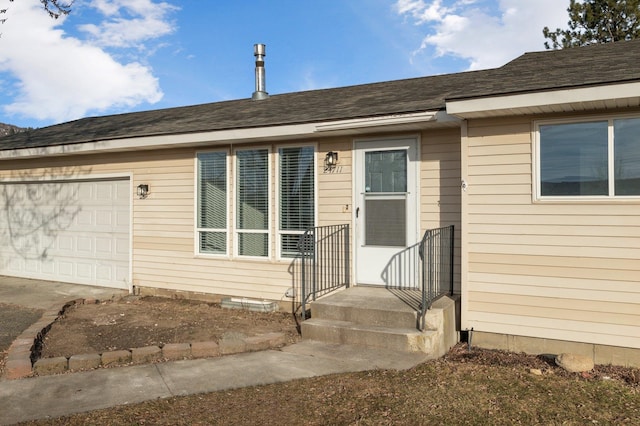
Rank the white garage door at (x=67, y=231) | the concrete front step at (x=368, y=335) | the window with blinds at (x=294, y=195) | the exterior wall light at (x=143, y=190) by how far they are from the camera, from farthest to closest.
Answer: the white garage door at (x=67, y=231) < the exterior wall light at (x=143, y=190) < the window with blinds at (x=294, y=195) < the concrete front step at (x=368, y=335)

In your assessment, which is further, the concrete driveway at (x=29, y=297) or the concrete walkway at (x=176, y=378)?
the concrete driveway at (x=29, y=297)

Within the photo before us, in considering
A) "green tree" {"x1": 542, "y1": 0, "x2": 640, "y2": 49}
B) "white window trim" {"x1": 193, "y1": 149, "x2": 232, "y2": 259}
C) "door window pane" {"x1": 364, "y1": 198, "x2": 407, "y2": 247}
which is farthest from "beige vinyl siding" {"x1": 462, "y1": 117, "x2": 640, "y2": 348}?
"green tree" {"x1": 542, "y1": 0, "x2": 640, "y2": 49}

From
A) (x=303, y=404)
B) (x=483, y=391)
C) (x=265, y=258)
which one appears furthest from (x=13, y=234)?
(x=483, y=391)

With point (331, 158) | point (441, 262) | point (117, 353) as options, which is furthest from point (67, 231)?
point (441, 262)

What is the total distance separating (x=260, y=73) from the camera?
11250 mm

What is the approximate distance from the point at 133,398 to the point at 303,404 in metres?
1.46

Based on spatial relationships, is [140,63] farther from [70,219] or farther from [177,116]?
[70,219]

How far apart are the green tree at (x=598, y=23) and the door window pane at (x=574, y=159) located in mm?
13399

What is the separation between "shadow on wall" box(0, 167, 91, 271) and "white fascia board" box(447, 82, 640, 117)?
765 centimetres

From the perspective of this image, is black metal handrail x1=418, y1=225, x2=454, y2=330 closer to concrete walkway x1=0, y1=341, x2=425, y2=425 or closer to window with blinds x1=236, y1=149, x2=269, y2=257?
concrete walkway x1=0, y1=341, x2=425, y2=425

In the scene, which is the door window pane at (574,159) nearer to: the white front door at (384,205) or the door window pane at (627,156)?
the door window pane at (627,156)

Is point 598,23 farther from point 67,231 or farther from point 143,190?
point 67,231

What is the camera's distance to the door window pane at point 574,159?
4.92 metres

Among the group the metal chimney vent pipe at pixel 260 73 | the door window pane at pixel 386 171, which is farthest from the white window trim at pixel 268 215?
the metal chimney vent pipe at pixel 260 73
